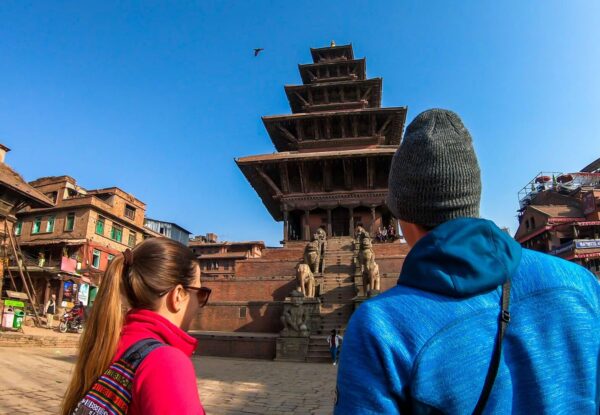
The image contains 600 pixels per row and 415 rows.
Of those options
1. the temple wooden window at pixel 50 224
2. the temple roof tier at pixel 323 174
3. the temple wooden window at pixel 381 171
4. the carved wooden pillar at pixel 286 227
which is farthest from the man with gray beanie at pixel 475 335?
the temple wooden window at pixel 50 224

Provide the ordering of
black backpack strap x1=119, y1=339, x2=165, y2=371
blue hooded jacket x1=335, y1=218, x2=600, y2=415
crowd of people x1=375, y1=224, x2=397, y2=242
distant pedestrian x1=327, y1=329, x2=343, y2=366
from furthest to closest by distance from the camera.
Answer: crowd of people x1=375, y1=224, x2=397, y2=242 → distant pedestrian x1=327, y1=329, x2=343, y2=366 → black backpack strap x1=119, y1=339, x2=165, y2=371 → blue hooded jacket x1=335, y1=218, x2=600, y2=415

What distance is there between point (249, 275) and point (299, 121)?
12.5 m

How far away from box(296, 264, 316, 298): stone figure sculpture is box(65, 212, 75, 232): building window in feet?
79.4

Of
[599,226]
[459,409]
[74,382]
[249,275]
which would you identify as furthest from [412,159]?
[599,226]

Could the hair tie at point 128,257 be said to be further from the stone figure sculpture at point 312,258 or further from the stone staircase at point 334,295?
the stone figure sculpture at point 312,258

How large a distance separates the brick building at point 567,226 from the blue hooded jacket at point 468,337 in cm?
3470

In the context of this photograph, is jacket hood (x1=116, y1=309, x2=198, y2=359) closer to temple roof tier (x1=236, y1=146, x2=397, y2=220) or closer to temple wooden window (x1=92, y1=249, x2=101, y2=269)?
temple roof tier (x1=236, y1=146, x2=397, y2=220)

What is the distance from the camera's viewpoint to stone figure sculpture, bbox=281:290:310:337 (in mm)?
13602

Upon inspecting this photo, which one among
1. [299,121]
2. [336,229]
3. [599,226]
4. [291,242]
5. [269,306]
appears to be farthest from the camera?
[599,226]

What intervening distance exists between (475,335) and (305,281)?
48.7 feet

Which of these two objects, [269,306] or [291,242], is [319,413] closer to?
[269,306]

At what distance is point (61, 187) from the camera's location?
35688mm

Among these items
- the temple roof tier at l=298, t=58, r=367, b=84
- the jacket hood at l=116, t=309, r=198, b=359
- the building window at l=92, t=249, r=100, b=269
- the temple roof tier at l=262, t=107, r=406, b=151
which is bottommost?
the jacket hood at l=116, t=309, r=198, b=359

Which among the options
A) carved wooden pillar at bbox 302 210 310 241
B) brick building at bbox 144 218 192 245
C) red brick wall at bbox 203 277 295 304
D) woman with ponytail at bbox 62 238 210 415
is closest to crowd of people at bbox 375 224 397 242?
carved wooden pillar at bbox 302 210 310 241
